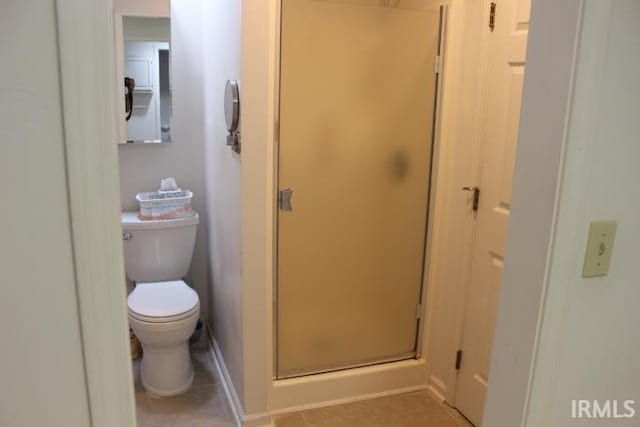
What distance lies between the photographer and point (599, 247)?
1.05 meters

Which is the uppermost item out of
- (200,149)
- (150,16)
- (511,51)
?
(150,16)

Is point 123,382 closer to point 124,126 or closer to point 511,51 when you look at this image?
point 511,51

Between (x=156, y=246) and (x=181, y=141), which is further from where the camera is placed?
(x=181, y=141)

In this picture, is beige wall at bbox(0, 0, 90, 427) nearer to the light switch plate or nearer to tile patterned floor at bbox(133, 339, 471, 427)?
the light switch plate

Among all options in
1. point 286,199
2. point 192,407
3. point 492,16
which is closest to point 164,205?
point 286,199

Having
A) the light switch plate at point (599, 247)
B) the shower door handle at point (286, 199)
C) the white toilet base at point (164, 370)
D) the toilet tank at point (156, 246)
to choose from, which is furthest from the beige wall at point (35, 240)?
the toilet tank at point (156, 246)

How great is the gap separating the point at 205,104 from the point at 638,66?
7.52 feet

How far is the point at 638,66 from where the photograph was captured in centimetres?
99

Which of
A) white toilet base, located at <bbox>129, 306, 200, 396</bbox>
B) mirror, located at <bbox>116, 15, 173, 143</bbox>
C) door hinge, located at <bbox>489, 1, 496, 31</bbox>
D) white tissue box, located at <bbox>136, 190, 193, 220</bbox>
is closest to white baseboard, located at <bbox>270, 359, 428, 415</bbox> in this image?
white toilet base, located at <bbox>129, 306, 200, 396</bbox>

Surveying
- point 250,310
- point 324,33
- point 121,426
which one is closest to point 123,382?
point 121,426

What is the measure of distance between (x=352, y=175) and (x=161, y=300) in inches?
44.6

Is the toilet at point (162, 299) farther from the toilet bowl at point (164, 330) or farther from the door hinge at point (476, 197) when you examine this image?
the door hinge at point (476, 197)

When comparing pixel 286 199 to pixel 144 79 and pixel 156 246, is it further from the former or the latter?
pixel 144 79

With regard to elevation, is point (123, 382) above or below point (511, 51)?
below
